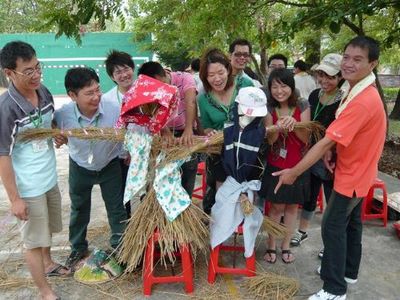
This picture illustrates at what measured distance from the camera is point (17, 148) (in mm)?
2369

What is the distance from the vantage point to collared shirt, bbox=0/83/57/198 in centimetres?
221

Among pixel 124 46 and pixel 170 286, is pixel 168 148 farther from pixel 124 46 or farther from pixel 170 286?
pixel 124 46

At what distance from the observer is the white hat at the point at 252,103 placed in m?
2.41

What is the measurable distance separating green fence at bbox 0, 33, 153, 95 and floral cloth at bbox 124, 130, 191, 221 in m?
15.4

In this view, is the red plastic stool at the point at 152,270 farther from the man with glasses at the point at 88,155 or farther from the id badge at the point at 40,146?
the id badge at the point at 40,146

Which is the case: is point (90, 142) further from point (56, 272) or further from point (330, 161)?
point (330, 161)

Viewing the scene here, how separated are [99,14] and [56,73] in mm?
15567

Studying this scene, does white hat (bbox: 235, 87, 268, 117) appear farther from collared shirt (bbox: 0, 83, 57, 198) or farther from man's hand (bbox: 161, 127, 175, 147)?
collared shirt (bbox: 0, 83, 57, 198)

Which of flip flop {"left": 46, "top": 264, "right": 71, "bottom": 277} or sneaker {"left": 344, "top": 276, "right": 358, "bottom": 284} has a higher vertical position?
sneaker {"left": 344, "top": 276, "right": 358, "bottom": 284}

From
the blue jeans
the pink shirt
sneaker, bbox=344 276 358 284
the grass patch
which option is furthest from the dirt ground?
the pink shirt

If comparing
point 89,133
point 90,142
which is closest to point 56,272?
point 90,142

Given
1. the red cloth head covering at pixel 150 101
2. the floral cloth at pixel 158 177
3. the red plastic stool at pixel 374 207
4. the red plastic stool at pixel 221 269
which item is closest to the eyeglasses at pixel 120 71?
the red cloth head covering at pixel 150 101

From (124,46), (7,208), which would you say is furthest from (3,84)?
(7,208)

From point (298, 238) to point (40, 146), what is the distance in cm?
221
